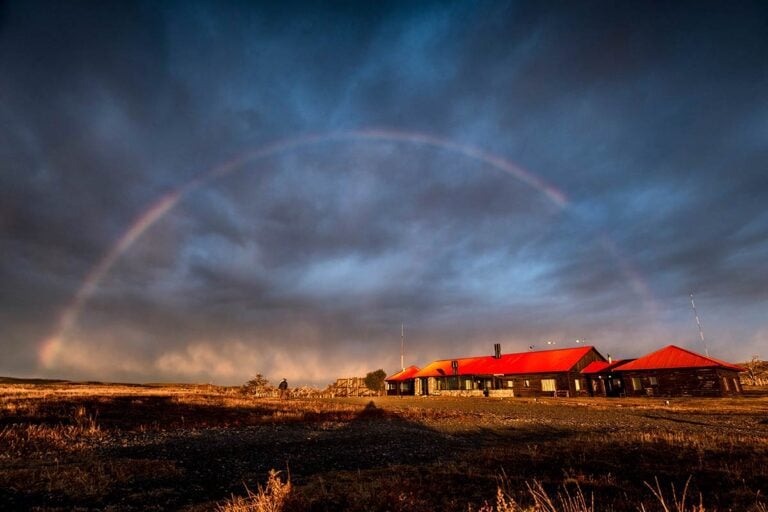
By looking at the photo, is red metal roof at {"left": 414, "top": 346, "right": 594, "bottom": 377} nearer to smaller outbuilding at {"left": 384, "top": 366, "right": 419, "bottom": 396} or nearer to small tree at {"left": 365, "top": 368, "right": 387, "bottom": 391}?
smaller outbuilding at {"left": 384, "top": 366, "right": 419, "bottom": 396}

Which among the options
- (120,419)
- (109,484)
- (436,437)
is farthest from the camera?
(120,419)

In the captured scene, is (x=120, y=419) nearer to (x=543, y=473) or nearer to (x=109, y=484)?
(x=109, y=484)

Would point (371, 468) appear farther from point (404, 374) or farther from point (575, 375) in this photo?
point (404, 374)

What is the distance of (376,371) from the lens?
87938 mm

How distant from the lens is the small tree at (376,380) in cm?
8569

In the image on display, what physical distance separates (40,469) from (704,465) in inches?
713

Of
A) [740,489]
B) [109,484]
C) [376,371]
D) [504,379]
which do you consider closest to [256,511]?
[109,484]

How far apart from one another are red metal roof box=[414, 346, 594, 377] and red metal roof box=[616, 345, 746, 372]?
7.48m

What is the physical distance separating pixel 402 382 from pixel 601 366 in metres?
37.8

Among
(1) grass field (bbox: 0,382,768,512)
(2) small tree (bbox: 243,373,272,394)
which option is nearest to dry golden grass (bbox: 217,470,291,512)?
(1) grass field (bbox: 0,382,768,512)

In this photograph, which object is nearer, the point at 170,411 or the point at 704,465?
the point at 704,465

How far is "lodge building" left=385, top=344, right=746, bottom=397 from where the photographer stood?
52375mm

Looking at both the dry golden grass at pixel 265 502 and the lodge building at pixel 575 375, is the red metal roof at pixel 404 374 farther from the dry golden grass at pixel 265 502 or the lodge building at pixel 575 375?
the dry golden grass at pixel 265 502

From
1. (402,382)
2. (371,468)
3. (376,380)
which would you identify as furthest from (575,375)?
(371,468)
